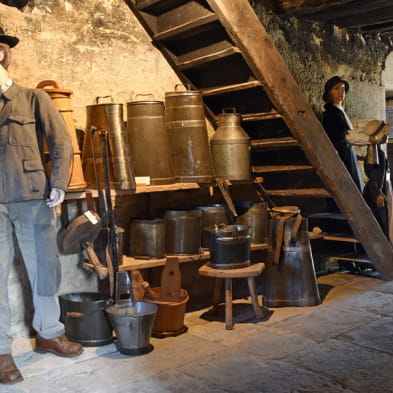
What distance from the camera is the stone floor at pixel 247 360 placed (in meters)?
2.93

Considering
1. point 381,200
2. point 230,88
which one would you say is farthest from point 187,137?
point 381,200

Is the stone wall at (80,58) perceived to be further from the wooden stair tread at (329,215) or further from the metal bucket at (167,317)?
the wooden stair tread at (329,215)

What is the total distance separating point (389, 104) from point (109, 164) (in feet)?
15.5

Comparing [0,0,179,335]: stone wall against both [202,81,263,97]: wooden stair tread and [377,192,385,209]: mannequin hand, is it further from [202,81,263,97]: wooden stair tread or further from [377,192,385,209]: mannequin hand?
[377,192,385,209]: mannequin hand

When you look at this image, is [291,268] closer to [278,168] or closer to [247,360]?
[278,168]

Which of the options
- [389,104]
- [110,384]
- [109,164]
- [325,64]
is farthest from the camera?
[389,104]

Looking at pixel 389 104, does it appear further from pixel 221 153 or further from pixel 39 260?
pixel 39 260

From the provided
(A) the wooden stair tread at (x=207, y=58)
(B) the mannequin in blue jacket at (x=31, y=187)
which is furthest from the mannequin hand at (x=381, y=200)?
(B) the mannequin in blue jacket at (x=31, y=187)

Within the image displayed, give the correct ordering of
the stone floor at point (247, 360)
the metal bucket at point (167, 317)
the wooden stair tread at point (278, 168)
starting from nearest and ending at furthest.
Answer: the stone floor at point (247, 360) → the metal bucket at point (167, 317) → the wooden stair tread at point (278, 168)

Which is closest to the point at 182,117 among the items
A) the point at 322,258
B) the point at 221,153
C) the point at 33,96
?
the point at 221,153

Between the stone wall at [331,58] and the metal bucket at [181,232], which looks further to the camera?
the stone wall at [331,58]

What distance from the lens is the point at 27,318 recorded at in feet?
12.3

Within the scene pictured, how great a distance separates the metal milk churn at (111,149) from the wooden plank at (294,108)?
0.93 metres

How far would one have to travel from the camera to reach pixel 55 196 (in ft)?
10.6
